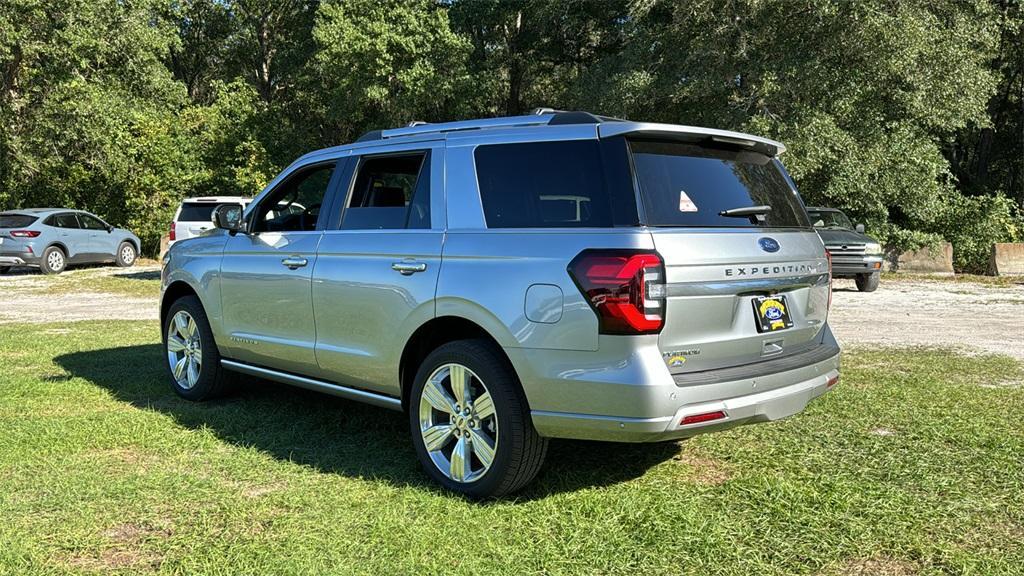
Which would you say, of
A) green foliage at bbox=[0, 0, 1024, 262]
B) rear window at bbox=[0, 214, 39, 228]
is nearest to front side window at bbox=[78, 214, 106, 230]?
rear window at bbox=[0, 214, 39, 228]

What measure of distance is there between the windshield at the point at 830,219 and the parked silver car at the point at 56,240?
689 inches

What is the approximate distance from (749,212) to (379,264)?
6.62ft

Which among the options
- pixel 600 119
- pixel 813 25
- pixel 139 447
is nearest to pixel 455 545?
pixel 600 119

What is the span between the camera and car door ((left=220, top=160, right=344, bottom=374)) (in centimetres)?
518

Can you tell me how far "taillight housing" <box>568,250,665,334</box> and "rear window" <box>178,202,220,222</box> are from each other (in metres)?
15.1

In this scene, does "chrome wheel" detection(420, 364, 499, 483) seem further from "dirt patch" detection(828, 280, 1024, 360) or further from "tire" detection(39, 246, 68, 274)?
"tire" detection(39, 246, 68, 274)

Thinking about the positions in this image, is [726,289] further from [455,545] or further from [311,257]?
[311,257]

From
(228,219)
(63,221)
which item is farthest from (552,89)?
(228,219)

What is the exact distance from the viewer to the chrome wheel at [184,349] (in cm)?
624

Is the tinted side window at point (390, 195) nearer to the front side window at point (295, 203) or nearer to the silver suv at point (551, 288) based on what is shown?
the silver suv at point (551, 288)

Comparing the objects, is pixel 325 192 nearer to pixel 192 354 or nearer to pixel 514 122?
pixel 514 122

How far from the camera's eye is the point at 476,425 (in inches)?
164

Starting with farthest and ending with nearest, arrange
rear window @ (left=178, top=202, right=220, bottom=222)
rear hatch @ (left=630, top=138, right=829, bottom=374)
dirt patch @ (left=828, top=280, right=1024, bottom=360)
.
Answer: rear window @ (left=178, top=202, right=220, bottom=222) → dirt patch @ (left=828, top=280, right=1024, bottom=360) → rear hatch @ (left=630, top=138, right=829, bottom=374)

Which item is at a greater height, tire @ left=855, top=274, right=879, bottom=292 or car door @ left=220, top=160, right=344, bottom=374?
car door @ left=220, top=160, right=344, bottom=374
